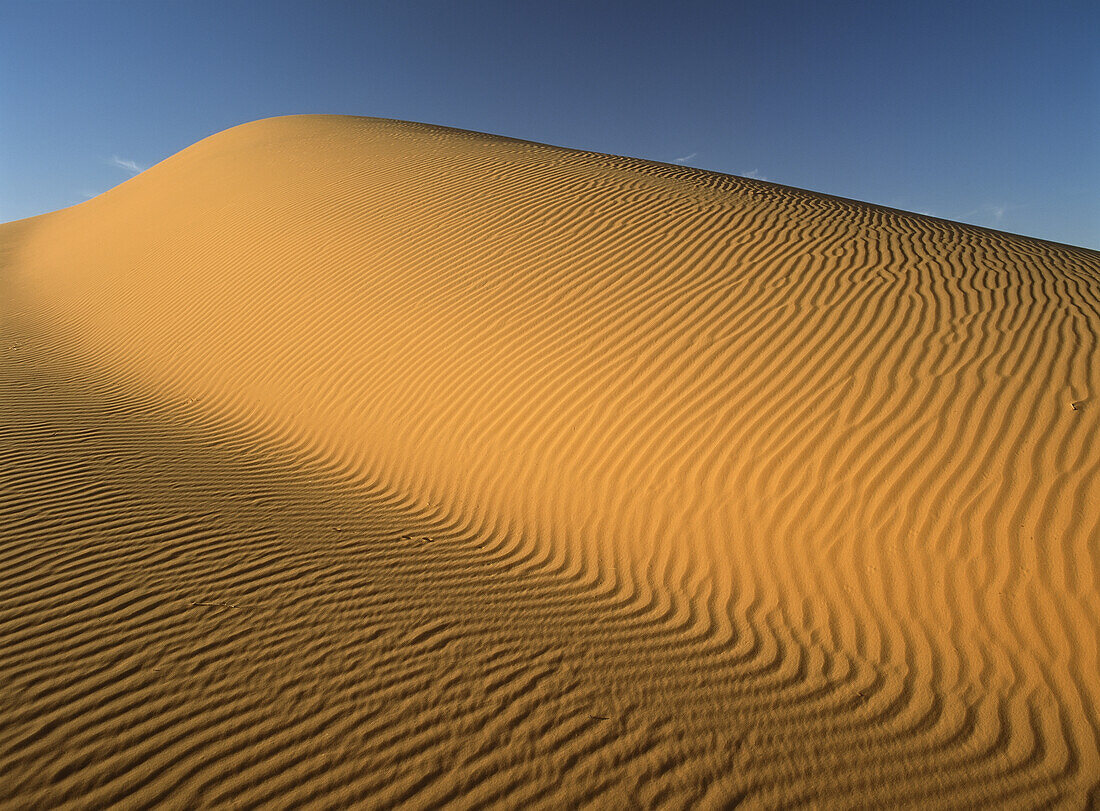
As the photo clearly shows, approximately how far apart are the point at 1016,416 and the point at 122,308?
13.7 m

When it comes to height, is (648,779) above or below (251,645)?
above

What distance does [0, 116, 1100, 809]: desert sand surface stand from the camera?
9.04 ft

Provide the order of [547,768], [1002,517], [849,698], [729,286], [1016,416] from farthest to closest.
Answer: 1. [729,286]
2. [1016,416]
3. [1002,517]
4. [849,698]
5. [547,768]

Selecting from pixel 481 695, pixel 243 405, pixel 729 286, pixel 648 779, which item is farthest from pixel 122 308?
pixel 648 779

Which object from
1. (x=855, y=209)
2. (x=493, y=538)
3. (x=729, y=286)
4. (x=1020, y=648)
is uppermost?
(x=855, y=209)

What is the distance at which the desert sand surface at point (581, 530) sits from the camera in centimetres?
275

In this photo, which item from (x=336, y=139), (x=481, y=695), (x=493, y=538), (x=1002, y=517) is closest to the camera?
(x=481, y=695)

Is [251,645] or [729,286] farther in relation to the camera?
[729,286]

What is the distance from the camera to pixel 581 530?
508cm

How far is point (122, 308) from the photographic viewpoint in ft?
37.4

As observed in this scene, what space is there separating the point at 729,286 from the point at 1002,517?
391 cm

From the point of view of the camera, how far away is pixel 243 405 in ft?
25.7

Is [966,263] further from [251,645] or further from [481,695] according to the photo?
[251,645]

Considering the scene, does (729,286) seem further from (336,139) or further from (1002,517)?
(336,139)
